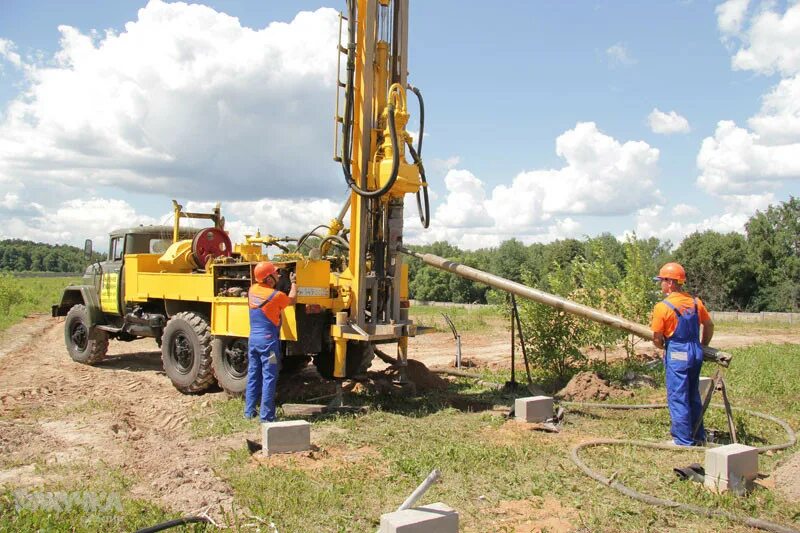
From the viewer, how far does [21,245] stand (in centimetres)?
9362

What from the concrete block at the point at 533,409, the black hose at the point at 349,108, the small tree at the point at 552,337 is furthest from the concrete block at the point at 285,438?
the small tree at the point at 552,337

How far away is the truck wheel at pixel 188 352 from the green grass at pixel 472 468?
1010 mm

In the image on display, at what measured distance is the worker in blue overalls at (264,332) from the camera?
25.1ft

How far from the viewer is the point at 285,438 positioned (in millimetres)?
6375

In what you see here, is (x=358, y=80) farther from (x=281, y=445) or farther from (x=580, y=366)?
(x=580, y=366)

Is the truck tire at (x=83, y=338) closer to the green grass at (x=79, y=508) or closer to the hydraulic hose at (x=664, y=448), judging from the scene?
the green grass at (x=79, y=508)

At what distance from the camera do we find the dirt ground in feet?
17.6

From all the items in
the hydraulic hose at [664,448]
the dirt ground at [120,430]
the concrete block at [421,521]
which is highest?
the concrete block at [421,521]

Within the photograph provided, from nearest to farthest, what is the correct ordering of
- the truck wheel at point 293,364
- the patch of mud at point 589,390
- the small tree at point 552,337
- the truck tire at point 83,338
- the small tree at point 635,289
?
the patch of mud at point 589,390 < the truck wheel at point 293,364 < the small tree at point 552,337 < the small tree at point 635,289 < the truck tire at point 83,338

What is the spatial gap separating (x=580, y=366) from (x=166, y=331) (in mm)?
6971

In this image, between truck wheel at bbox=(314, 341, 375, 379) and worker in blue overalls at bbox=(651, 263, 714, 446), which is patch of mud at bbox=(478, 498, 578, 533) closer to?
worker in blue overalls at bbox=(651, 263, 714, 446)

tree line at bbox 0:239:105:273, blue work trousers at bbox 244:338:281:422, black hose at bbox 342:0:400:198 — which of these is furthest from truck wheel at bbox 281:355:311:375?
tree line at bbox 0:239:105:273

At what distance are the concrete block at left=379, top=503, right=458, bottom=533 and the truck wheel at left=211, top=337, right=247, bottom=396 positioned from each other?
17.6 ft

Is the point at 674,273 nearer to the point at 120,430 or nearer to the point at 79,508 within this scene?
the point at 79,508
